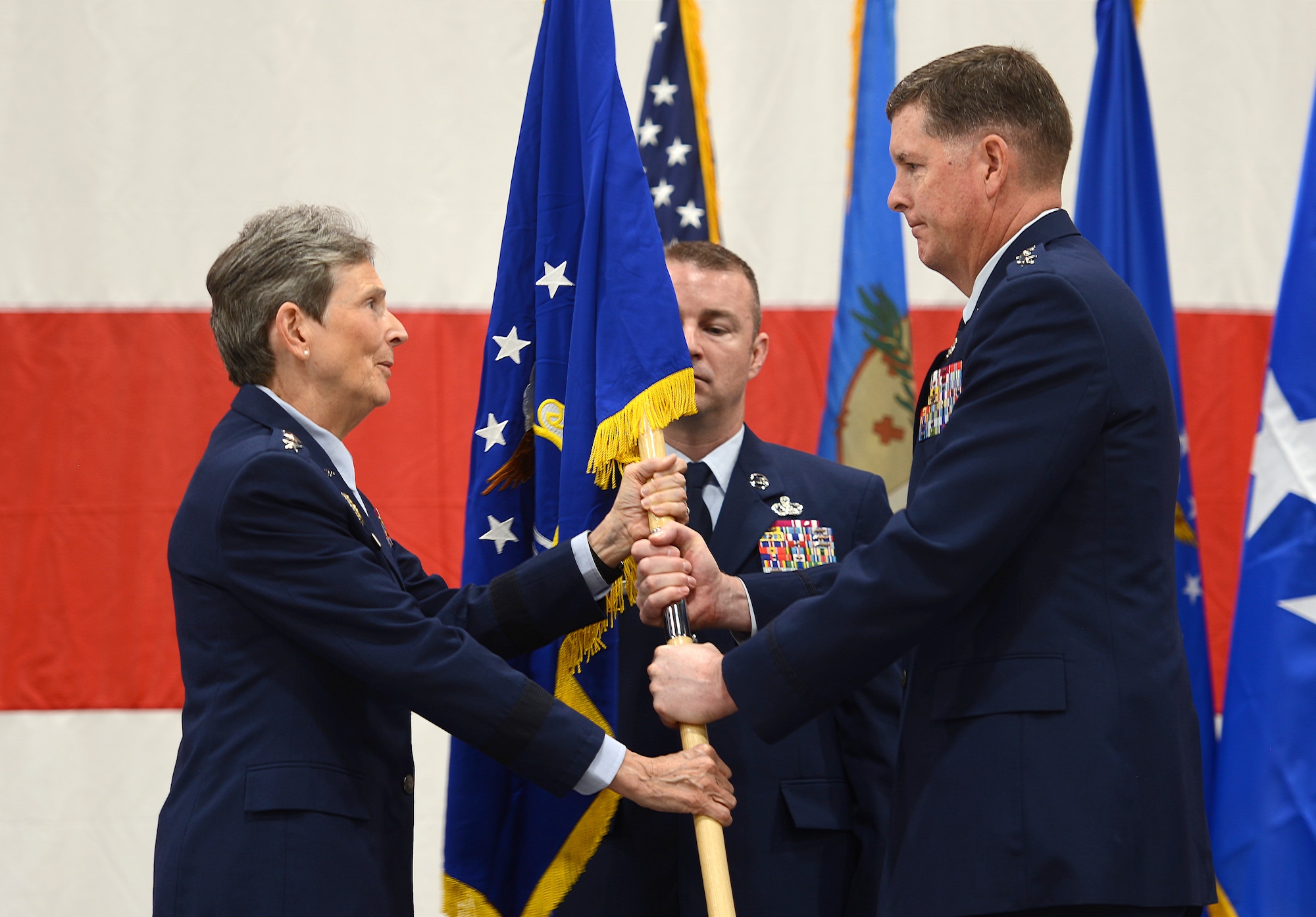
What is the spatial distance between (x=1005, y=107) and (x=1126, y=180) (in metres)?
1.66

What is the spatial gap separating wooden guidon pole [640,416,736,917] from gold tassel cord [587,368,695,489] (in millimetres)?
130

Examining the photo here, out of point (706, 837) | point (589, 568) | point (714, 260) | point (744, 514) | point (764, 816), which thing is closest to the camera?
point (706, 837)

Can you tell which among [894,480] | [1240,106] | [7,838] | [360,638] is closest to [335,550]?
[360,638]

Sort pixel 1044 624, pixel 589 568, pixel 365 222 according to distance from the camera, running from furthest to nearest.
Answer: pixel 365 222 < pixel 589 568 < pixel 1044 624

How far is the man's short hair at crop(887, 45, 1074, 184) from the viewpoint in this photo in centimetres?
166

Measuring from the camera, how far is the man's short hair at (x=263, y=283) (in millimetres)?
1841

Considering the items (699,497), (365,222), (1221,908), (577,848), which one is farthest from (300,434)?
(1221,908)

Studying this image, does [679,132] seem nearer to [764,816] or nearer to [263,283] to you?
[263,283]

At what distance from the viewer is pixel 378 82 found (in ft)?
12.1

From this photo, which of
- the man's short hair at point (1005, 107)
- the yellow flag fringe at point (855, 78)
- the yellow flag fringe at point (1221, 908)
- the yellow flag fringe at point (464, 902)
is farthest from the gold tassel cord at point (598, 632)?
the yellow flag fringe at point (855, 78)

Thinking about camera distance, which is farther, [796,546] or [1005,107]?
[796,546]

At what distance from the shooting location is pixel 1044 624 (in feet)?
4.77

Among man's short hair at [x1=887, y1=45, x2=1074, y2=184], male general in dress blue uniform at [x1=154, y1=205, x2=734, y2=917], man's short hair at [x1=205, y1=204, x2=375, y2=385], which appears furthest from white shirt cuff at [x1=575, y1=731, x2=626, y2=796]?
man's short hair at [x1=887, y1=45, x2=1074, y2=184]

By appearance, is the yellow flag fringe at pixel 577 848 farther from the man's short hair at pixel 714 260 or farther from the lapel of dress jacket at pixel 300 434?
the man's short hair at pixel 714 260
